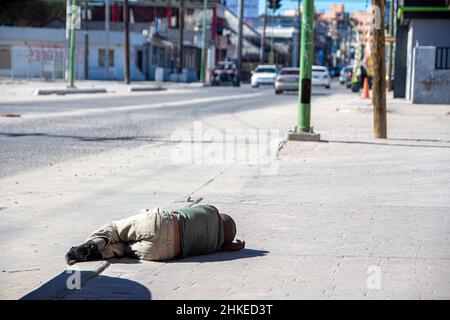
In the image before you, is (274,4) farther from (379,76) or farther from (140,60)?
(379,76)

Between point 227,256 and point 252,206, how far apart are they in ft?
8.49

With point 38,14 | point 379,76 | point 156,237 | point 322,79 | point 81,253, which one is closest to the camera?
point 81,253

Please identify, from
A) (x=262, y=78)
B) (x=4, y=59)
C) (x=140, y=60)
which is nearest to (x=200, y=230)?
(x=262, y=78)

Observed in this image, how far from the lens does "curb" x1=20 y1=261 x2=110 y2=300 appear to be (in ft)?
19.5

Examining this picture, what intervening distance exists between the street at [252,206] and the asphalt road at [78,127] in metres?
0.06

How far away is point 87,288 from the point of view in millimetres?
6254

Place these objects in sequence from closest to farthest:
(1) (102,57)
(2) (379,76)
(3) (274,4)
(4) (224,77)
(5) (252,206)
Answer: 1. (5) (252,206)
2. (2) (379,76)
3. (3) (274,4)
4. (4) (224,77)
5. (1) (102,57)

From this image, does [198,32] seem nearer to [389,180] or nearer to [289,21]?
[389,180]

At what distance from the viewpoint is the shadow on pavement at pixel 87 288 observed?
19.7 ft

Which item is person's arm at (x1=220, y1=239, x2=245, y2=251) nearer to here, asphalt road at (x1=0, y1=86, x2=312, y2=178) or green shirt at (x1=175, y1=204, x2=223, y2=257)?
green shirt at (x1=175, y1=204, x2=223, y2=257)

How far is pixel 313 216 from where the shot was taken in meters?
9.42

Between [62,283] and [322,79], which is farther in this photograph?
[322,79]

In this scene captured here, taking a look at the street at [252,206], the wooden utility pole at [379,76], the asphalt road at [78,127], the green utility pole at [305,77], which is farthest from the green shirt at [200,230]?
the wooden utility pole at [379,76]
